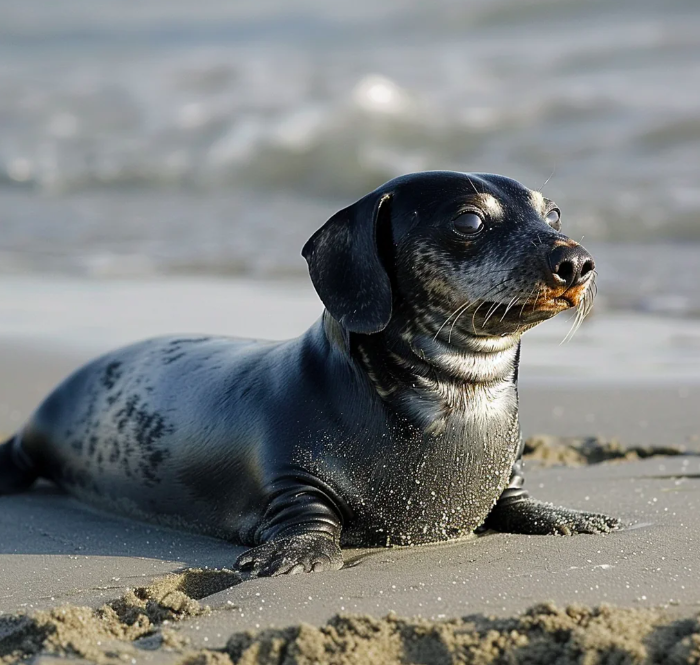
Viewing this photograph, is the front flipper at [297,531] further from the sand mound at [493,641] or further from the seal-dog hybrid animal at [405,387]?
the sand mound at [493,641]

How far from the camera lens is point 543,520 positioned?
4129mm

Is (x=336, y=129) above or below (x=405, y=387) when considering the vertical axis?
above

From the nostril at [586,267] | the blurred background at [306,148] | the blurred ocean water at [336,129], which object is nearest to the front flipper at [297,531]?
the nostril at [586,267]

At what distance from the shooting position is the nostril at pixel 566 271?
3654mm

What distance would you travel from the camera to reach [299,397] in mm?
4090

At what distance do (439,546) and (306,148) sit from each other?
1194 cm

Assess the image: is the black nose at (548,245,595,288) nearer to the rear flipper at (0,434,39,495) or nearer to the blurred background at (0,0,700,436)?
the blurred background at (0,0,700,436)

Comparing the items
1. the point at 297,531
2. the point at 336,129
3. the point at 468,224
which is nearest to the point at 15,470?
the point at 297,531

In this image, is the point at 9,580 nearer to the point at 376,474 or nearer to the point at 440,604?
the point at 376,474

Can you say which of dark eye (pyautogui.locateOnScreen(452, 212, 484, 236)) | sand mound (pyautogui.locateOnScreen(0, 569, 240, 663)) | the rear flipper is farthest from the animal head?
the rear flipper

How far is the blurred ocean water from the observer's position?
36.8 ft

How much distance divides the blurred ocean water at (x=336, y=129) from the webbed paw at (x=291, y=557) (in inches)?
200

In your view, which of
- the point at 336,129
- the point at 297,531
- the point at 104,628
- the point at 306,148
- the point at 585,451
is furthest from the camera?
the point at 336,129

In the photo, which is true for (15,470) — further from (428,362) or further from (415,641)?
(415,641)
